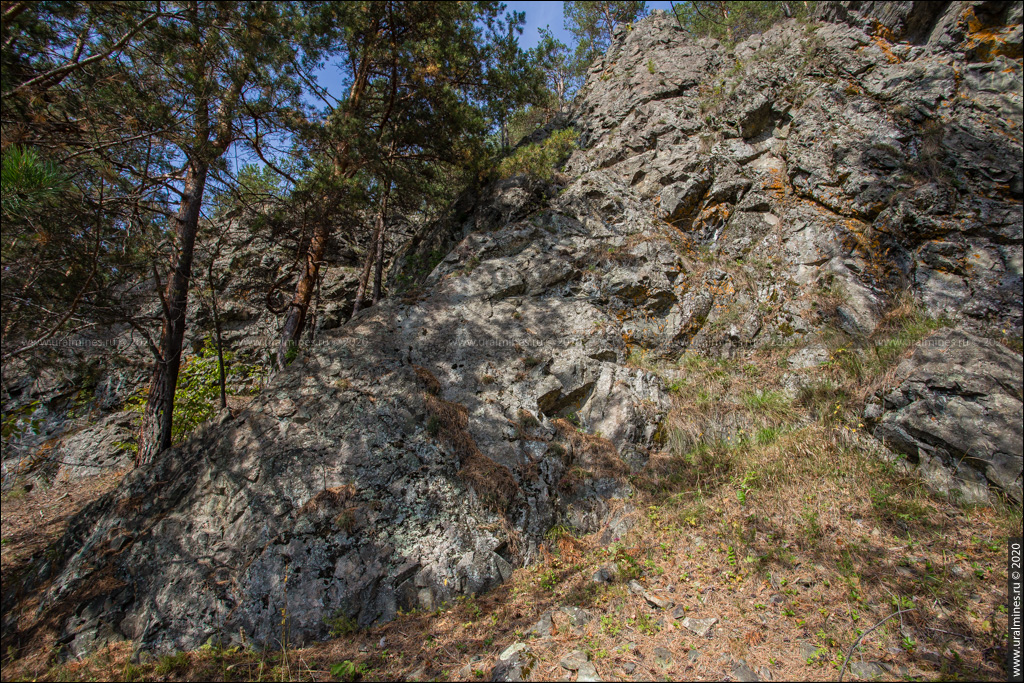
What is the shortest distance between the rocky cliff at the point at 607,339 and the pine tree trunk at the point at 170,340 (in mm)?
754

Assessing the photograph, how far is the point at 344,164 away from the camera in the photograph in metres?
7.44

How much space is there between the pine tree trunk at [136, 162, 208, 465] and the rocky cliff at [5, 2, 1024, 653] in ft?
2.47

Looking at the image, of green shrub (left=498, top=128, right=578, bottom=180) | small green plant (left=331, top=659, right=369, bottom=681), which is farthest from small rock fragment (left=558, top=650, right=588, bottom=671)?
green shrub (left=498, top=128, right=578, bottom=180)

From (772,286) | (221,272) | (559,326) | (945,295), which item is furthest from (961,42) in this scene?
(221,272)

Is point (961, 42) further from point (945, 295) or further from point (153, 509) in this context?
point (153, 509)

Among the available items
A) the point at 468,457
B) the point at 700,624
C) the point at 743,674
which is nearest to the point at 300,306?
the point at 468,457

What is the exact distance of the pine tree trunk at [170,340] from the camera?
5.64 meters

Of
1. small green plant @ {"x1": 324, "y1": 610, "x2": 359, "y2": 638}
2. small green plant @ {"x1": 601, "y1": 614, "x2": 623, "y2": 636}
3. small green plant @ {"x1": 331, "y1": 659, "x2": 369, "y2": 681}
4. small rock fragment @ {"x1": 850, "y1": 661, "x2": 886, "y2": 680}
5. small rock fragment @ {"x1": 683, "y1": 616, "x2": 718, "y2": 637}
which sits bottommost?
small rock fragment @ {"x1": 850, "y1": 661, "x2": 886, "y2": 680}

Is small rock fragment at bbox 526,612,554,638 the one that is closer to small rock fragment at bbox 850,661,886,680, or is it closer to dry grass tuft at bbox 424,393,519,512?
dry grass tuft at bbox 424,393,519,512

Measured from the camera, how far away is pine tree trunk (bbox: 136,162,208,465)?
18.5 ft

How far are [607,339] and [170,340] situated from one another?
22.5 ft

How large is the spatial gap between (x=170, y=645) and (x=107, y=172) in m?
4.56

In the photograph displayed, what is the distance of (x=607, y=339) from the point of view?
6.92m

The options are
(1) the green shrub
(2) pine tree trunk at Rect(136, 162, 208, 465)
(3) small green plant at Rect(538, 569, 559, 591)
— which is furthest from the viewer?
(1) the green shrub
